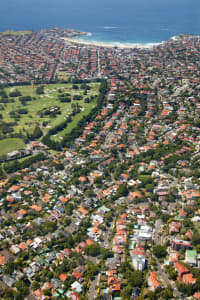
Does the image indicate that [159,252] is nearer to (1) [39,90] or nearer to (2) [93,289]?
(2) [93,289]

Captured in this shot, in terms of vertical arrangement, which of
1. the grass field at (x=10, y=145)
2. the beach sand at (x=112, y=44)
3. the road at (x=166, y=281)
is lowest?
the road at (x=166, y=281)

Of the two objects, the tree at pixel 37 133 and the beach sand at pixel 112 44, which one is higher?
the beach sand at pixel 112 44

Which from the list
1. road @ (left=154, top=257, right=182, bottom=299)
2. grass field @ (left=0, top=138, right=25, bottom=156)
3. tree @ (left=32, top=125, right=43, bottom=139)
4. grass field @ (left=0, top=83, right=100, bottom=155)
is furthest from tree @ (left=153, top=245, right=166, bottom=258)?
tree @ (left=32, top=125, right=43, bottom=139)

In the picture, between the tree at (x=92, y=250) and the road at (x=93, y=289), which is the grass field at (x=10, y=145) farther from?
the road at (x=93, y=289)

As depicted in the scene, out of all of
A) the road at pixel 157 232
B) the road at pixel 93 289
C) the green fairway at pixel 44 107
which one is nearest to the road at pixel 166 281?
the road at pixel 157 232

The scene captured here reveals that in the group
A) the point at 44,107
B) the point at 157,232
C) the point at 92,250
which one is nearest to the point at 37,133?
the point at 44,107

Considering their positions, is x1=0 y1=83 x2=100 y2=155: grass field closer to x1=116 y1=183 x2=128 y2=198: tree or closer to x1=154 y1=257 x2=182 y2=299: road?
x1=116 y1=183 x2=128 y2=198: tree

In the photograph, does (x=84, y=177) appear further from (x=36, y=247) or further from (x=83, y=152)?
(x=36, y=247)
